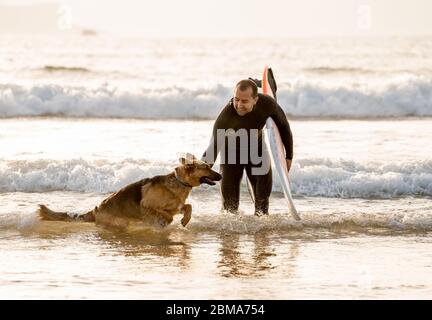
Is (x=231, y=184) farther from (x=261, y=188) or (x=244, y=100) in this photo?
(x=244, y=100)

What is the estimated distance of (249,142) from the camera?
963 cm

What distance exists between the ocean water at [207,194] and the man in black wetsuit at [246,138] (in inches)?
18.9

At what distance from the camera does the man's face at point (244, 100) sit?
30.1ft

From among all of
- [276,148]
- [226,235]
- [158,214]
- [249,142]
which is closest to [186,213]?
[158,214]

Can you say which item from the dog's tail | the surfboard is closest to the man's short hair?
the surfboard

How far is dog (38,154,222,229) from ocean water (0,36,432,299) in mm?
178

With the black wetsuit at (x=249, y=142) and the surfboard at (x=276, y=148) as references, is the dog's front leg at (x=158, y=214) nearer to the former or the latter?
the black wetsuit at (x=249, y=142)

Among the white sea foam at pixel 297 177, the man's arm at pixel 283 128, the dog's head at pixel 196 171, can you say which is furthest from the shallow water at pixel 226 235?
the man's arm at pixel 283 128

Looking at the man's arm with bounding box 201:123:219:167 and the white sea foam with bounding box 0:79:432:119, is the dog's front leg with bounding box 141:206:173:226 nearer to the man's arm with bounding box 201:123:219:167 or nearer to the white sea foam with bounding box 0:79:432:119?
the man's arm with bounding box 201:123:219:167

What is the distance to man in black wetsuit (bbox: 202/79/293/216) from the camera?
30.5 ft

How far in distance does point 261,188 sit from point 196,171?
88cm

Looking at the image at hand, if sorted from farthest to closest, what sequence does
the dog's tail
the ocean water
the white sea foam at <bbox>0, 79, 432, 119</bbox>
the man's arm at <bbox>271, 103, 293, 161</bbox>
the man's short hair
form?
the white sea foam at <bbox>0, 79, 432, 119</bbox>, the dog's tail, the man's arm at <bbox>271, 103, 293, 161</bbox>, the man's short hair, the ocean water

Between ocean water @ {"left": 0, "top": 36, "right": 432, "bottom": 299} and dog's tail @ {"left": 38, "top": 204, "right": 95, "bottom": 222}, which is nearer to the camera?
ocean water @ {"left": 0, "top": 36, "right": 432, "bottom": 299}

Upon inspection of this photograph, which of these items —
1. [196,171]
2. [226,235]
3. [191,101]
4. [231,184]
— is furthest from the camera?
[191,101]
